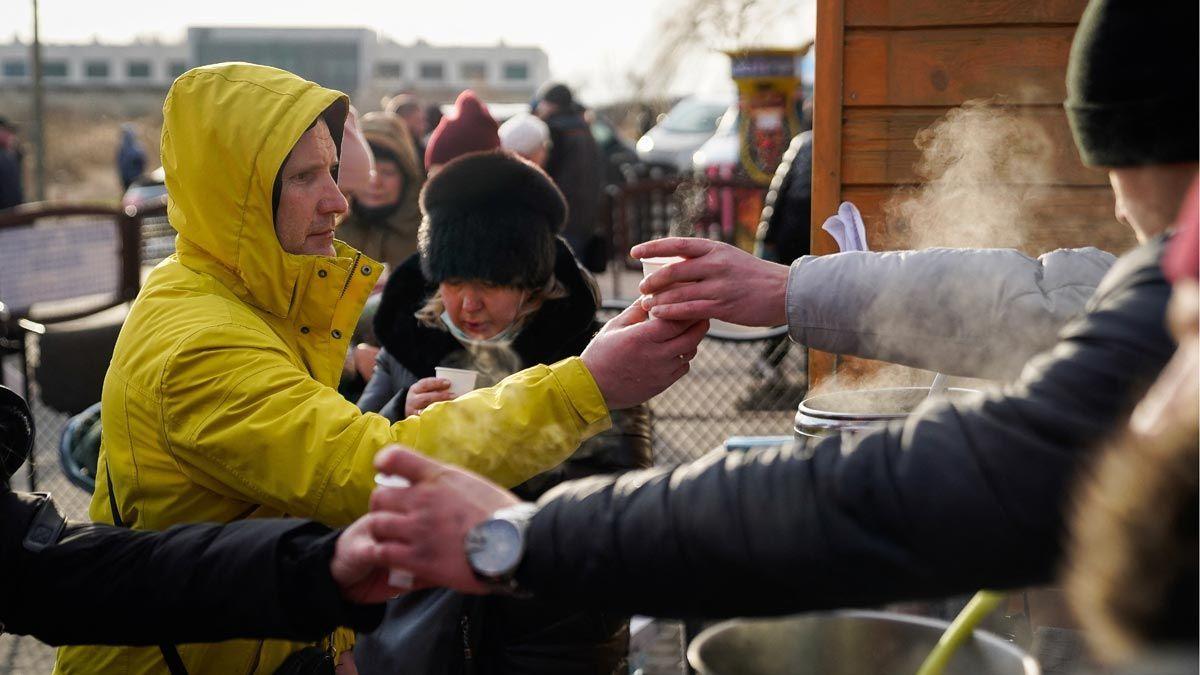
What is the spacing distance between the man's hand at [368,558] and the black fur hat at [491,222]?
5.26ft

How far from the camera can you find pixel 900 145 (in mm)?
3887

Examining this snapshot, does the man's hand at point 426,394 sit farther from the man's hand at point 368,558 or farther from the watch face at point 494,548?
the watch face at point 494,548

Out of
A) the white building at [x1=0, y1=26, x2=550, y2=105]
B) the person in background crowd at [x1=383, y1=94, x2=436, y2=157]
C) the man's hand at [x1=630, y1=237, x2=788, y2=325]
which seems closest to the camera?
the man's hand at [x1=630, y1=237, x2=788, y2=325]

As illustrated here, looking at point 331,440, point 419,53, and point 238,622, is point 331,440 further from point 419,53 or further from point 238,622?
point 419,53

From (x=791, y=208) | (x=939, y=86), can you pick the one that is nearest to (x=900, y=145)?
(x=939, y=86)

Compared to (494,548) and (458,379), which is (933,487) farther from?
(458,379)

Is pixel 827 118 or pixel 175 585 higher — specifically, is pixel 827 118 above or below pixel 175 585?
above

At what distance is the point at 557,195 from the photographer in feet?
12.8

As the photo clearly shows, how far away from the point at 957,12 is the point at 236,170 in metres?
2.26

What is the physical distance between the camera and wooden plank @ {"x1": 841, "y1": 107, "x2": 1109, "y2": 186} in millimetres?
3842

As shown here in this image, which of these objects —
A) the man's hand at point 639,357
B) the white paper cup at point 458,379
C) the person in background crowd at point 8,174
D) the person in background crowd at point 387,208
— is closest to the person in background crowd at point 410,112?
the person in background crowd at point 387,208

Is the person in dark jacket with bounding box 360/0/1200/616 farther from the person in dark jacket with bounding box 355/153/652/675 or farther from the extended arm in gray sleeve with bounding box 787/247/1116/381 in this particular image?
the person in dark jacket with bounding box 355/153/652/675

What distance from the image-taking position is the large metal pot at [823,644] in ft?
6.81

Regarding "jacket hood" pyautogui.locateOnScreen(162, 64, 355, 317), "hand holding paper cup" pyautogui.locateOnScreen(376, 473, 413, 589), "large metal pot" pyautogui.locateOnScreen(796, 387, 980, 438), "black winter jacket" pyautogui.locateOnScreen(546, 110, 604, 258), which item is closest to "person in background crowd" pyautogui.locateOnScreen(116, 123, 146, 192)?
"black winter jacket" pyautogui.locateOnScreen(546, 110, 604, 258)
